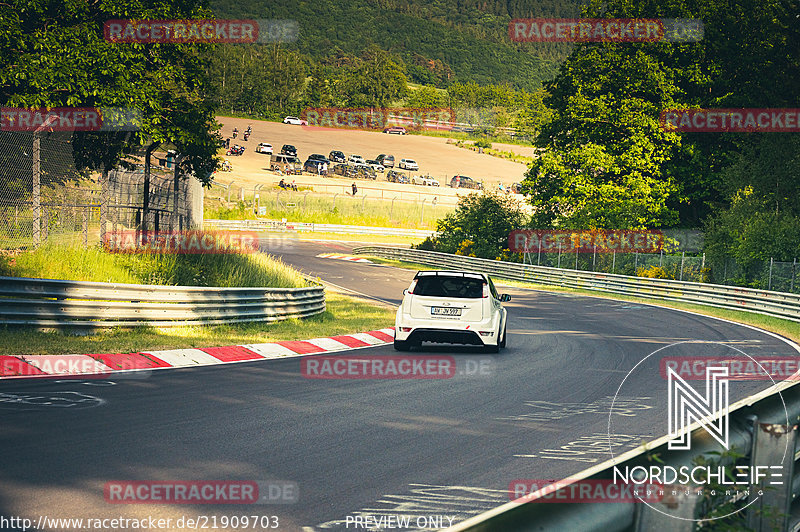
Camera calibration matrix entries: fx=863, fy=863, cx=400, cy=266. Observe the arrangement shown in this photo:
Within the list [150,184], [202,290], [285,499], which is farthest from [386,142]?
[285,499]

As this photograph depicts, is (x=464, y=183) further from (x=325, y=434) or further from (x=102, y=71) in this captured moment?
(x=325, y=434)

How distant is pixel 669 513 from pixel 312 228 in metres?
71.6

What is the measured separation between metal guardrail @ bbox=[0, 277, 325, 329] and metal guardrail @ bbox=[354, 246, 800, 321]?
18775 millimetres

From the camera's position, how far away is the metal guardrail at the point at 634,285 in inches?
1193

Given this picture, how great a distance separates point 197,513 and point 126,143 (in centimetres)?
2010

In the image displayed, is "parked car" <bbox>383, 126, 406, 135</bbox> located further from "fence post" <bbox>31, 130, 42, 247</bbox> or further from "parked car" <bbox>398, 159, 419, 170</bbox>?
"fence post" <bbox>31, 130, 42, 247</bbox>

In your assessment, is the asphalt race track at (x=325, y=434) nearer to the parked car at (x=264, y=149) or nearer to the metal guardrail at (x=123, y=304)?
the metal guardrail at (x=123, y=304)

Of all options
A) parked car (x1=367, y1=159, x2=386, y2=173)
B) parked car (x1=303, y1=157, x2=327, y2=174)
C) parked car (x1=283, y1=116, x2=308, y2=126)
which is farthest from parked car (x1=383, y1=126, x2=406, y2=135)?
parked car (x1=303, y1=157, x2=327, y2=174)

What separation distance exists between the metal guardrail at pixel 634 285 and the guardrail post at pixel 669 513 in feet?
92.2

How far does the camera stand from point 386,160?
116062 mm

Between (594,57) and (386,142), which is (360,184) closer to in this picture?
(386,142)

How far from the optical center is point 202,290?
17.6 m

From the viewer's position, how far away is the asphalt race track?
6234 millimetres

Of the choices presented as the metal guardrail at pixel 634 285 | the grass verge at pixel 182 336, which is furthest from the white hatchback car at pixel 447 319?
the metal guardrail at pixel 634 285
